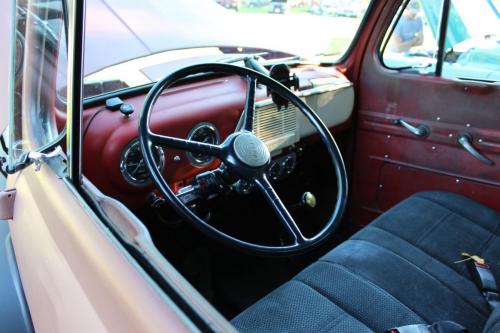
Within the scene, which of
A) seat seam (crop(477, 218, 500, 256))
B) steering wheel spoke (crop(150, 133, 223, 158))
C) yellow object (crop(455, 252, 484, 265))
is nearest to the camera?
steering wheel spoke (crop(150, 133, 223, 158))

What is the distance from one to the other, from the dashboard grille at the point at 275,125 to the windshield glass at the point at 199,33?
302 mm

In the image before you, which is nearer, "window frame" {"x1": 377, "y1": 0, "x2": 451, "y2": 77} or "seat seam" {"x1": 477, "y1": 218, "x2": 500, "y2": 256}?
"seat seam" {"x1": 477, "y1": 218, "x2": 500, "y2": 256}

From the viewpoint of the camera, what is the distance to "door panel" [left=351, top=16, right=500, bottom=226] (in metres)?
2.27

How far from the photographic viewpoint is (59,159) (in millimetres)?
1205

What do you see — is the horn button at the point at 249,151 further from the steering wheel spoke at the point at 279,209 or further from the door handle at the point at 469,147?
the door handle at the point at 469,147

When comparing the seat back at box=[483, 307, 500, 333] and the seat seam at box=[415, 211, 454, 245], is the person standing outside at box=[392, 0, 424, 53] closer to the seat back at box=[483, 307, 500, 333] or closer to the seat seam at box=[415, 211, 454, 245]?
the seat seam at box=[415, 211, 454, 245]

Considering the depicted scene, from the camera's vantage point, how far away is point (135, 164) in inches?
66.1

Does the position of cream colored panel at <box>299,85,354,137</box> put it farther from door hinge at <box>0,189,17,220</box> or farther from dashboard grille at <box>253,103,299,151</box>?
door hinge at <box>0,189,17,220</box>

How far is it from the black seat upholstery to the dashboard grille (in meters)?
0.53

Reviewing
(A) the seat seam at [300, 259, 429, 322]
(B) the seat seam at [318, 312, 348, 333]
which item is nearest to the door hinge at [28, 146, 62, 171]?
(B) the seat seam at [318, 312, 348, 333]

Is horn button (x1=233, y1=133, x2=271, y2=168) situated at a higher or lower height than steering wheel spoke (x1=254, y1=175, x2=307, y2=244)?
higher

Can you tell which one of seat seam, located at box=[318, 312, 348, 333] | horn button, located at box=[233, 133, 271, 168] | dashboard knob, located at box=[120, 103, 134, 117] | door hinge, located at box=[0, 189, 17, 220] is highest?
dashboard knob, located at box=[120, 103, 134, 117]

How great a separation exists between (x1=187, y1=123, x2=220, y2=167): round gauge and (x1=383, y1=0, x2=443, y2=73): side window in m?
1.20

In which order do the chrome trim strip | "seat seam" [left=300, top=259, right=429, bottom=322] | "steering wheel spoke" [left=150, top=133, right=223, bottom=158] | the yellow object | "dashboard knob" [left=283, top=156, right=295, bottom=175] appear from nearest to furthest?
"steering wheel spoke" [left=150, top=133, right=223, bottom=158], "seat seam" [left=300, top=259, right=429, bottom=322], the yellow object, "dashboard knob" [left=283, top=156, right=295, bottom=175], the chrome trim strip
